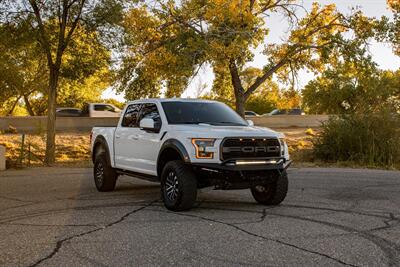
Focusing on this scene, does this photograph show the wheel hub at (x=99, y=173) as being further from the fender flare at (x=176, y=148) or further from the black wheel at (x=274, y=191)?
the black wheel at (x=274, y=191)

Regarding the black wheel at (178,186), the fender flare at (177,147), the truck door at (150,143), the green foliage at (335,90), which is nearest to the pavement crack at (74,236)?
the black wheel at (178,186)

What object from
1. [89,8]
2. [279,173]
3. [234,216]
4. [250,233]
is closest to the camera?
[250,233]

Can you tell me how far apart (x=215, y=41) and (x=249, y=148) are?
17.1 meters

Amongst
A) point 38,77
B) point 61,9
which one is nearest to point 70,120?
point 38,77

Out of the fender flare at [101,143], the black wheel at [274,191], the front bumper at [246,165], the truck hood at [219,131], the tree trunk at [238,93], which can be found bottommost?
the black wheel at [274,191]

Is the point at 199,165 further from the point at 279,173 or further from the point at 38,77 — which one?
the point at 38,77

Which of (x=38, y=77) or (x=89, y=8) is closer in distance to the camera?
(x=89, y=8)

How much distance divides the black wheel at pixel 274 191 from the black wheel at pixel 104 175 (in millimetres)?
3388

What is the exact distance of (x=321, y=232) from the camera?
7445 mm

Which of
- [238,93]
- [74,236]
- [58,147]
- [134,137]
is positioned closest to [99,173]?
[134,137]

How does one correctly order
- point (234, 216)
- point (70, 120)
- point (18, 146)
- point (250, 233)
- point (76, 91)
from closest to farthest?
point (250, 233)
point (234, 216)
point (18, 146)
point (70, 120)
point (76, 91)

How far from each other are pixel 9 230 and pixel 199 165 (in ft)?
9.77

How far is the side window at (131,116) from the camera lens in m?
11.0

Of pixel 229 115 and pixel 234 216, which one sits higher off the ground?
pixel 229 115
